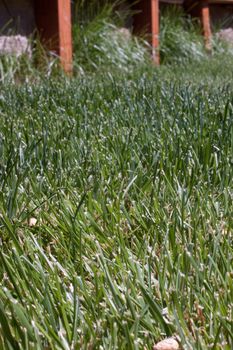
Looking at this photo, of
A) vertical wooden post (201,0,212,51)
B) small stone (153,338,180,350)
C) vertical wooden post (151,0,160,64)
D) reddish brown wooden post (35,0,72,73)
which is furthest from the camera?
vertical wooden post (201,0,212,51)

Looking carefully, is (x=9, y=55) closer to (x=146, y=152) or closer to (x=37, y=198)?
(x=146, y=152)

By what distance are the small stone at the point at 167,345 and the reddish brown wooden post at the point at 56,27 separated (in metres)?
5.09

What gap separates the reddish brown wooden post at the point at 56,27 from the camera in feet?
20.7

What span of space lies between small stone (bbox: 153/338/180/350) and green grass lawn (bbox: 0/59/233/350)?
21mm

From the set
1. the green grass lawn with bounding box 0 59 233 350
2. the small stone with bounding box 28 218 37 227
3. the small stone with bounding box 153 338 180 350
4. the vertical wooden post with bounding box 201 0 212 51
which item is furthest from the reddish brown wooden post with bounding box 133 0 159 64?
the small stone with bounding box 153 338 180 350

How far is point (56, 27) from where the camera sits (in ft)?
20.7

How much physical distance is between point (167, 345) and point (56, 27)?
208 inches

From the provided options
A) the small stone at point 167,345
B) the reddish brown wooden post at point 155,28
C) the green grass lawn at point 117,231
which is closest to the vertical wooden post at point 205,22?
the reddish brown wooden post at point 155,28

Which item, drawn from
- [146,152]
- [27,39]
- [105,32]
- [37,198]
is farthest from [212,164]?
[105,32]

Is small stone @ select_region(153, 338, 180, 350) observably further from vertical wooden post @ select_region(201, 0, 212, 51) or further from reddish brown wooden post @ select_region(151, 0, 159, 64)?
vertical wooden post @ select_region(201, 0, 212, 51)

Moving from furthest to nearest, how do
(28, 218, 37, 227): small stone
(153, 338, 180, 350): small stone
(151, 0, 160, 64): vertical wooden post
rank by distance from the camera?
(151, 0, 160, 64): vertical wooden post → (28, 218, 37, 227): small stone → (153, 338, 180, 350): small stone

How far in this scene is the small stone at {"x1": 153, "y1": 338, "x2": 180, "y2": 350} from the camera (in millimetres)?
1292

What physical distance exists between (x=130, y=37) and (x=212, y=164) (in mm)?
5763

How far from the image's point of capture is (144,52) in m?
8.02
